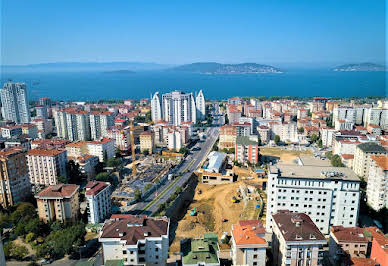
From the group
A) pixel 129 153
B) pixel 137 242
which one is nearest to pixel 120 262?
pixel 137 242

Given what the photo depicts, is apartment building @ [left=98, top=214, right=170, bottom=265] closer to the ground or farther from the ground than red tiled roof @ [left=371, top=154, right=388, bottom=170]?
closer to the ground

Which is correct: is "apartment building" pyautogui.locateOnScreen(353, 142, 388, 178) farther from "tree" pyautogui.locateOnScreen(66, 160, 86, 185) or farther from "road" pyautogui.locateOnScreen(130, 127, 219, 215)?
"tree" pyautogui.locateOnScreen(66, 160, 86, 185)

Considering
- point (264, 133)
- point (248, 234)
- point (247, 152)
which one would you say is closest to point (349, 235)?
point (248, 234)

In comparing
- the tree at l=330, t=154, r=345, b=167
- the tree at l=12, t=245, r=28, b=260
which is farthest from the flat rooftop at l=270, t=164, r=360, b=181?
the tree at l=12, t=245, r=28, b=260

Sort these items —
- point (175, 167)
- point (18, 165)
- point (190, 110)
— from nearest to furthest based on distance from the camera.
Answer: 1. point (18, 165)
2. point (175, 167)
3. point (190, 110)

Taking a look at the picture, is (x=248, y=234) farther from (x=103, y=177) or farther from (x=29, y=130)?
(x=29, y=130)

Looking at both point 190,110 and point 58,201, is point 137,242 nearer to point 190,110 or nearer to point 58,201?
point 58,201
